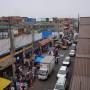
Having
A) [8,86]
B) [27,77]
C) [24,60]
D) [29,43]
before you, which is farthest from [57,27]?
[8,86]

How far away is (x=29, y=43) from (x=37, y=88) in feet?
37.3

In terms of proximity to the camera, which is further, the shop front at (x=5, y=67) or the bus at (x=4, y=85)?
the shop front at (x=5, y=67)

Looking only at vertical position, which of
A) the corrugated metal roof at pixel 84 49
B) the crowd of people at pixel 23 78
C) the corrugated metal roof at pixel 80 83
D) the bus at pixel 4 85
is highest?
the corrugated metal roof at pixel 84 49

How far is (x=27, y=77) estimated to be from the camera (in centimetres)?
2075

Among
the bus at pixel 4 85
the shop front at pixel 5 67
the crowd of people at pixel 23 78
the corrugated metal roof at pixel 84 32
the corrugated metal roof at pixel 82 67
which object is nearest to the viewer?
the corrugated metal roof at pixel 82 67

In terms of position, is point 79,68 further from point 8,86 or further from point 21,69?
point 21,69

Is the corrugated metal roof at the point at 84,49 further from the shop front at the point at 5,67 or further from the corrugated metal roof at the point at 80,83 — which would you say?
the shop front at the point at 5,67

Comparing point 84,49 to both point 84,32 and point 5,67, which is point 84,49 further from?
point 84,32

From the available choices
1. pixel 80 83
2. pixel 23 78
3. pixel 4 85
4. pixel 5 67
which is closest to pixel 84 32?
pixel 23 78

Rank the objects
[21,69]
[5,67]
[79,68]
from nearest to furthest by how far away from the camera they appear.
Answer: [79,68] < [5,67] < [21,69]

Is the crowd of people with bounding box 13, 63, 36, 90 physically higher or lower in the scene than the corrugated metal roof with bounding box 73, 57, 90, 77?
lower

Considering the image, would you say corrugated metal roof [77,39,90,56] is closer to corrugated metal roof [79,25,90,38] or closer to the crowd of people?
corrugated metal roof [79,25,90,38]

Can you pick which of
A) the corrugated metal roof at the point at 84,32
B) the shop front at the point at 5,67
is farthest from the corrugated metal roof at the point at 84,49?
the shop front at the point at 5,67

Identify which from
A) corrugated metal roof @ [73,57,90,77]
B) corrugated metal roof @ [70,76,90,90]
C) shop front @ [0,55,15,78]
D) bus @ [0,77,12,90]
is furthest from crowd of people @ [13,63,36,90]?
corrugated metal roof @ [70,76,90,90]
